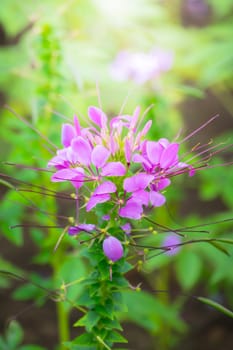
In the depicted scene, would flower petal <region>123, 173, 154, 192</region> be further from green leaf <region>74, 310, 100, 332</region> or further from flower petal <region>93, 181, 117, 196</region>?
green leaf <region>74, 310, 100, 332</region>

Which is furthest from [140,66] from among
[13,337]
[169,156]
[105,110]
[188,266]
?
[169,156]

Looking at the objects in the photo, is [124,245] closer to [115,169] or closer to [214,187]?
[115,169]

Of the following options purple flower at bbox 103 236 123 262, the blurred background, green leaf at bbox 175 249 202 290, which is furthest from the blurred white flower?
purple flower at bbox 103 236 123 262

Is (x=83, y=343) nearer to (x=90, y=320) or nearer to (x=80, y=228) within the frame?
(x=90, y=320)

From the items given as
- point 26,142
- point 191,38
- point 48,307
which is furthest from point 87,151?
point 48,307

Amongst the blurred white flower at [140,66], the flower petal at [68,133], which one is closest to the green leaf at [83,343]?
the flower petal at [68,133]
